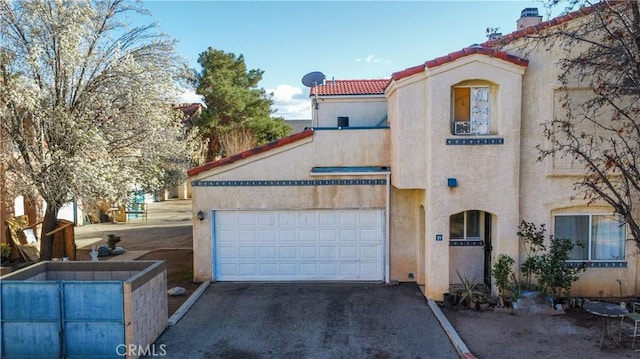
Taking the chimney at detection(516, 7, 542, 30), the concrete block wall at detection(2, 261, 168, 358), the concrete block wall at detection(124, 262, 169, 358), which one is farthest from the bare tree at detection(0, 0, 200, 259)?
the chimney at detection(516, 7, 542, 30)

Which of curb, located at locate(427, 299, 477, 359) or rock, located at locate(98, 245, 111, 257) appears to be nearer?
curb, located at locate(427, 299, 477, 359)

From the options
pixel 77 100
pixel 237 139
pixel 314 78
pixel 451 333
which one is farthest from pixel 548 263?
pixel 237 139

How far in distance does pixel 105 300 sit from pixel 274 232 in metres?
5.81

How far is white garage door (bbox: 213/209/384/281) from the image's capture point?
12828 millimetres

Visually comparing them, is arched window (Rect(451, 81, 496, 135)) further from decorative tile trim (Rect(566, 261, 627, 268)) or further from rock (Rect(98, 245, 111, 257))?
rock (Rect(98, 245, 111, 257))

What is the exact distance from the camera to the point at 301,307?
1078 cm

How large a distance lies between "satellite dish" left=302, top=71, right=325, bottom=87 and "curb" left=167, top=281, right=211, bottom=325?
905 cm

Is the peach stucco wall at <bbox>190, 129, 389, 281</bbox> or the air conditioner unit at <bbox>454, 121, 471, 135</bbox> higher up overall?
the air conditioner unit at <bbox>454, 121, 471, 135</bbox>

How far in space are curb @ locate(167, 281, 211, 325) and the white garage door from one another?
0.73 meters

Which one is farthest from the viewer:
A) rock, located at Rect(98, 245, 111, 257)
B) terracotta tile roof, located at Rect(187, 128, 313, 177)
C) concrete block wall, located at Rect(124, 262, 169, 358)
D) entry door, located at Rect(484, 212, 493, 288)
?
rock, located at Rect(98, 245, 111, 257)

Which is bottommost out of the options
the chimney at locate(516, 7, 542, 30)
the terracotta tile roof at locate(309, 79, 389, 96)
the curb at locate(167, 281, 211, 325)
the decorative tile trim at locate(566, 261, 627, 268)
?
the curb at locate(167, 281, 211, 325)

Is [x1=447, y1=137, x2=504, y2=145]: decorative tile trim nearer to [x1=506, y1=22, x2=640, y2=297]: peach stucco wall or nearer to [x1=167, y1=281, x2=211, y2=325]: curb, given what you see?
[x1=506, y1=22, x2=640, y2=297]: peach stucco wall

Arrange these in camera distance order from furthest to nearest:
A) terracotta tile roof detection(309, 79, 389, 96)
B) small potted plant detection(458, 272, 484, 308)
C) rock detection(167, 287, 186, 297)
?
terracotta tile roof detection(309, 79, 389, 96) < rock detection(167, 287, 186, 297) < small potted plant detection(458, 272, 484, 308)

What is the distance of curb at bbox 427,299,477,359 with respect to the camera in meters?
8.07
